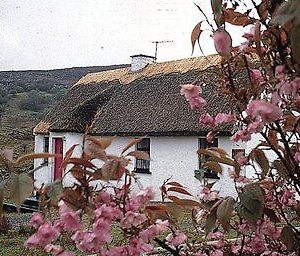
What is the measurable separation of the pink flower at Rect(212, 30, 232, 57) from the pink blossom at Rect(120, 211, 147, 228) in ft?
1.02

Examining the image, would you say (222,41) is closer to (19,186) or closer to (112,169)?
(112,169)

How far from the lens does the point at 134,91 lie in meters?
13.8

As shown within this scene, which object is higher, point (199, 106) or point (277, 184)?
point (199, 106)

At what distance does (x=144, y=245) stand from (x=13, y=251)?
17.0 feet

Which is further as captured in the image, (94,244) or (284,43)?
(284,43)

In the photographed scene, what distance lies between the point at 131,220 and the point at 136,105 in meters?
12.3

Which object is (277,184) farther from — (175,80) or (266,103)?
(175,80)

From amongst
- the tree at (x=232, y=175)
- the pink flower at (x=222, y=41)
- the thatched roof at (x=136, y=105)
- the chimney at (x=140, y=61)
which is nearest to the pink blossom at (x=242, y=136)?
the tree at (x=232, y=175)

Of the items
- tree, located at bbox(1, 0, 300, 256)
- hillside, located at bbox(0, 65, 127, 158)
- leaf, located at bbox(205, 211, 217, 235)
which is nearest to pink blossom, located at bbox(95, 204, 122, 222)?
tree, located at bbox(1, 0, 300, 256)

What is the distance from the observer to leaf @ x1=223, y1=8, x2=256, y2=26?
101cm

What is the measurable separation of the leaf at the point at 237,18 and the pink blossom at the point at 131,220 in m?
0.44

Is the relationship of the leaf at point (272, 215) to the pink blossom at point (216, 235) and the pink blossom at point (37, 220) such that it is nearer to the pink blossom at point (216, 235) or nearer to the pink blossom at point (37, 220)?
the pink blossom at point (216, 235)

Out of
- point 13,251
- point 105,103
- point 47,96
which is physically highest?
point 47,96

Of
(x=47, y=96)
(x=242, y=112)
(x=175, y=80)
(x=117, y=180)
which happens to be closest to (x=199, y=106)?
(x=242, y=112)
